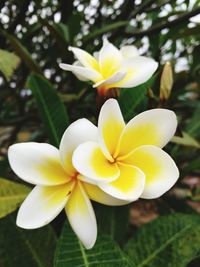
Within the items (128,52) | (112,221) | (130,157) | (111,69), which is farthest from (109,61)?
(112,221)

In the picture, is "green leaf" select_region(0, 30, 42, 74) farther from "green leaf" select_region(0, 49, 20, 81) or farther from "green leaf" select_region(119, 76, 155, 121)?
"green leaf" select_region(119, 76, 155, 121)

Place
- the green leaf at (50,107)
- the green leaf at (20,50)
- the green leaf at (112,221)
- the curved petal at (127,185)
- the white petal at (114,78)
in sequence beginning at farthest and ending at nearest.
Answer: the green leaf at (112,221), the green leaf at (20,50), the green leaf at (50,107), the white petal at (114,78), the curved petal at (127,185)

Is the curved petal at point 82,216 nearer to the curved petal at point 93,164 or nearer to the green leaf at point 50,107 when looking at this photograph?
the curved petal at point 93,164

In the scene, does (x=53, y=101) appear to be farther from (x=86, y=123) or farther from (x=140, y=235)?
(x=140, y=235)

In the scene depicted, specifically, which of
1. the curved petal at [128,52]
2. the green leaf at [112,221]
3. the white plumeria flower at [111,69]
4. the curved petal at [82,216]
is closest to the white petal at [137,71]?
the white plumeria flower at [111,69]

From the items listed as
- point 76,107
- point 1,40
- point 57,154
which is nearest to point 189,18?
point 76,107

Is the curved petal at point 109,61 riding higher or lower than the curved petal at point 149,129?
higher

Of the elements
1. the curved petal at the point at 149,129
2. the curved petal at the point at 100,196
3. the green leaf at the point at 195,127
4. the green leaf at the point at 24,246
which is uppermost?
the curved petal at the point at 149,129

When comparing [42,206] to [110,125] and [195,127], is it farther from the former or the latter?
[195,127]
